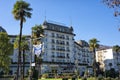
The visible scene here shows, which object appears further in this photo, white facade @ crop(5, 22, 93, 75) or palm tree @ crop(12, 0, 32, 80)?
white facade @ crop(5, 22, 93, 75)

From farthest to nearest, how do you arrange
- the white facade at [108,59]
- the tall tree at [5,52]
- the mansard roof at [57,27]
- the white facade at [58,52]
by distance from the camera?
the white facade at [108,59]
the mansard roof at [57,27]
the white facade at [58,52]
the tall tree at [5,52]

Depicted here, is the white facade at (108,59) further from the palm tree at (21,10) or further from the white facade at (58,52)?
the palm tree at (21,10)

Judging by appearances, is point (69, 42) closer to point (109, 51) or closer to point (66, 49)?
point (66, 49)

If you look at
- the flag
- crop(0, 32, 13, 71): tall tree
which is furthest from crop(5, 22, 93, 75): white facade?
the flag

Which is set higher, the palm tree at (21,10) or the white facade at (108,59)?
the palm tree at (21,10)

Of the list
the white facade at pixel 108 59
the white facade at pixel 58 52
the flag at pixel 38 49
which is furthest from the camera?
the white facade at pixel 108 59

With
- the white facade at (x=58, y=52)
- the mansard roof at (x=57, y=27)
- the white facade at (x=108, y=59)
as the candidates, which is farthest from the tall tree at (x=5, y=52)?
the white facade at (x=108, y=59)

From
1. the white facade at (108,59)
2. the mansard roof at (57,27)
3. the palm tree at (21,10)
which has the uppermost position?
the mansard roof at (57,27)

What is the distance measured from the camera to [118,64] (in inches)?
5576

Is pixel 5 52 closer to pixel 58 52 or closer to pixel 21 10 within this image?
pixel 21 10

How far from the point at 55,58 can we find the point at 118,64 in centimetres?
4484

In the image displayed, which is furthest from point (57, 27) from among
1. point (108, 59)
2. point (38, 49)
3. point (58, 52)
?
point (38, 49)

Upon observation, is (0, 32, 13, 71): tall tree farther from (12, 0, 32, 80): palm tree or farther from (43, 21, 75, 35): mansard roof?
(43, 21, 75, 35): mansard roof

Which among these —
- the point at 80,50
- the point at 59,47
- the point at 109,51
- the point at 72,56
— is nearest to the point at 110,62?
the point at 109,51
